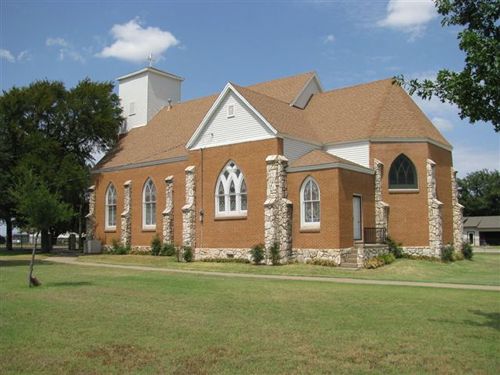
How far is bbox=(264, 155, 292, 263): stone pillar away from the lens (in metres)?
25.8

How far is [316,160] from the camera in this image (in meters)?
26.0

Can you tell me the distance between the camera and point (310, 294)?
14516 mm

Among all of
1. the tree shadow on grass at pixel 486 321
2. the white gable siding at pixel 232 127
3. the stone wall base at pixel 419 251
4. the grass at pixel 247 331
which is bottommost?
the tree shadow on grass at pixel 486 321

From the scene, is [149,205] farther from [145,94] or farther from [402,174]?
[402,174]

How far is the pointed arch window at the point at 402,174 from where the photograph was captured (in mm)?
28406

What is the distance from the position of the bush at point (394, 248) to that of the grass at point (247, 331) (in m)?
11.7

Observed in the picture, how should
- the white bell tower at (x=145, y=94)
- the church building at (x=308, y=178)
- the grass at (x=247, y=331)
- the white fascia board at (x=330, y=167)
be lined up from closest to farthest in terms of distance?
1. the grass at (x=247, y=331)
2. the white fascia board at (x=330, y=167)
3. the church building at (x=308, y=178)
4. the white bell tower at (x=145, y=94)

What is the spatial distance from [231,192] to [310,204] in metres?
4.97

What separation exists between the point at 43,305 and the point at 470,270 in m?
20.1

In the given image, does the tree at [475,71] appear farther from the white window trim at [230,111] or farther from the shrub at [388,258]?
the white window trim at [230,111]

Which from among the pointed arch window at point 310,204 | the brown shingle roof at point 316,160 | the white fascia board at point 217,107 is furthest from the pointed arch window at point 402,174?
the white fascia board at point 217,107

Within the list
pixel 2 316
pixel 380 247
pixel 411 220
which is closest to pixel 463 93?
pixel 2 316

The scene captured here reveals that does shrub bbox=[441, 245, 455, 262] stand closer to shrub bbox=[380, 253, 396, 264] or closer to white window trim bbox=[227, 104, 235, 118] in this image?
shrub bbox=[380, 253, 396, 264]

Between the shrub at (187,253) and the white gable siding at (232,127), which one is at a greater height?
the white gable siding at (232,127)
